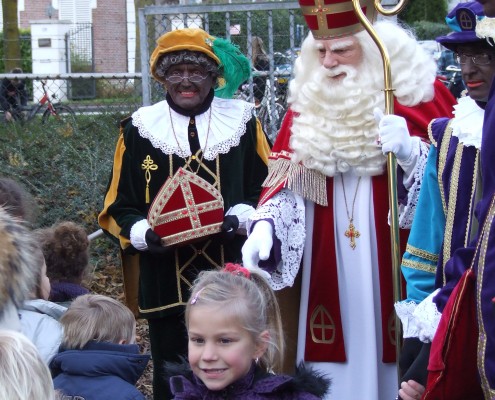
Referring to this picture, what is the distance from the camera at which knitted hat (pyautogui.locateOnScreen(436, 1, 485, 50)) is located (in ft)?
10.5

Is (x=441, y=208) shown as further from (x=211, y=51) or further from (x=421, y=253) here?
(x=211, y=51)

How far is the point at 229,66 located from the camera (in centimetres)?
475

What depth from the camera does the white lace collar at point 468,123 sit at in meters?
3.21

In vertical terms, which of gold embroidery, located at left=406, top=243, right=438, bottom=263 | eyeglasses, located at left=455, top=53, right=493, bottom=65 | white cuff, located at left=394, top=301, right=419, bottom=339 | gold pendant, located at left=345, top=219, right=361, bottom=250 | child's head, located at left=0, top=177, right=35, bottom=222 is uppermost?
eyeglasses, located at left=455, top=53, right=493, bottom=65

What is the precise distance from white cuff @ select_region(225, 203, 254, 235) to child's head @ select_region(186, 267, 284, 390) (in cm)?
121

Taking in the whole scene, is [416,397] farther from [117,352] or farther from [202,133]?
[202,133]

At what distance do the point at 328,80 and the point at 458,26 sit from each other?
0.92 metres

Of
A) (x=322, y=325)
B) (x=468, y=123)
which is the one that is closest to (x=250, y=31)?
(x=322, y=325)

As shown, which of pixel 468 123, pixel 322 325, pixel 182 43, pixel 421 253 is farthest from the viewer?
pixel 182 43

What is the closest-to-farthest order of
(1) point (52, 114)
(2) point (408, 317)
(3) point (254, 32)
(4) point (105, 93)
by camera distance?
(2) point (408, 317) → (3) point (254, 32) → (1) point (52, 114) → (4) point (105, 93)

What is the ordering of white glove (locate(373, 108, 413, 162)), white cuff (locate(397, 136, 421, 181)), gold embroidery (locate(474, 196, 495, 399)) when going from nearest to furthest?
gold embroidery (locate(474, 196, 495, 399)), white glove (locate(373, 108, 413, 162)), white cuff (locate(397, 136, 421, 181))

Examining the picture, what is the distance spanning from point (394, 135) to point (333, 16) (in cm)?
62

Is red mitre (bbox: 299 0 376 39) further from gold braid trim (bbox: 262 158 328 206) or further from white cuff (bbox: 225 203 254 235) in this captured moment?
white cuff (bbox: 225 203 254 235)

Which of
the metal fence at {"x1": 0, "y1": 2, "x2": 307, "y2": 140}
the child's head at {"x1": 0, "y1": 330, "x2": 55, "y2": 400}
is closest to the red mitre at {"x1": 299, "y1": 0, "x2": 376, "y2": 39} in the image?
the child's head at {"x1": 0, "y1": 330, "x2": 55, "y2": 400}
